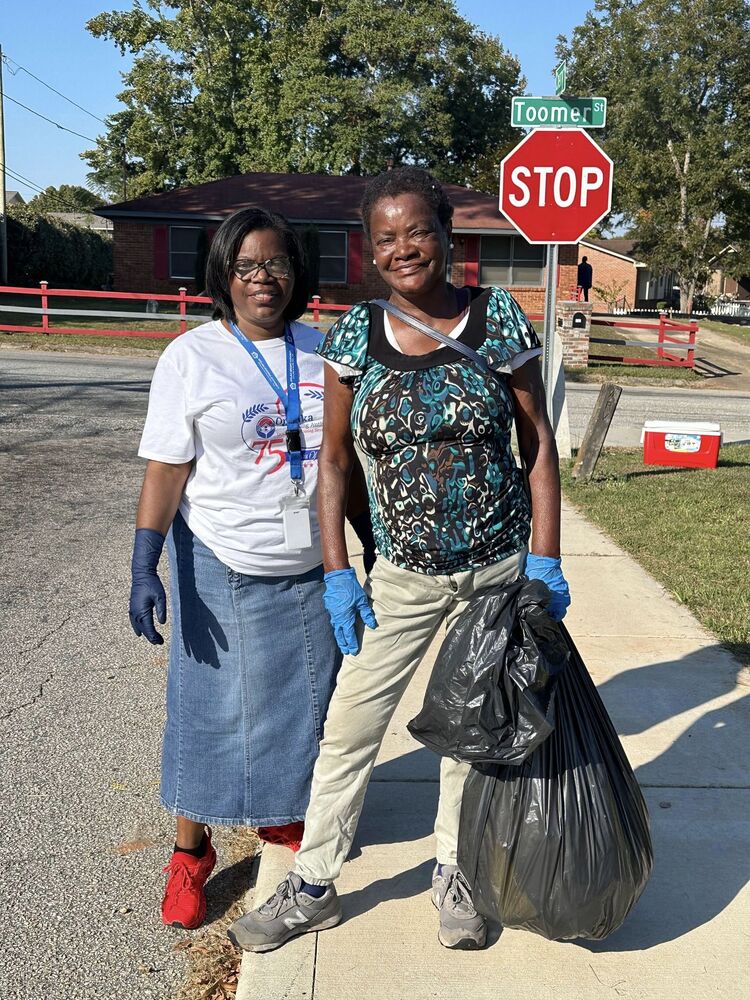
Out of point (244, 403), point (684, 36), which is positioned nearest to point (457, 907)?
point (244, 403)

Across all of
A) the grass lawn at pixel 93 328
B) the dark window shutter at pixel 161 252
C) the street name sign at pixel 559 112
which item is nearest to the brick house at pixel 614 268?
the dark window shutter at pixel 161 252

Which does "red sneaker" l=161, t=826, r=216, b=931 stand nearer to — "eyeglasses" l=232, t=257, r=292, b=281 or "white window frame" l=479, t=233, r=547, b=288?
"eyeglasses" l=232, t=257, r=292, b=281

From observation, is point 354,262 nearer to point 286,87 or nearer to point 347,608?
point 286,87

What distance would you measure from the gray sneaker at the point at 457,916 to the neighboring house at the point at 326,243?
27.2 metres

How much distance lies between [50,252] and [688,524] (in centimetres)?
3051

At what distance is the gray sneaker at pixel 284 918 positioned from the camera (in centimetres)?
271

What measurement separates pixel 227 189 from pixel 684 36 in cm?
2818

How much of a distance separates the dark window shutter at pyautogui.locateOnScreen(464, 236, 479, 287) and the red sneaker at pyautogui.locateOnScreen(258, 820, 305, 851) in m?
28.8

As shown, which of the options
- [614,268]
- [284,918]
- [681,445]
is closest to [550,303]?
[681,445]

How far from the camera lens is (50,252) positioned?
3403 centimetres

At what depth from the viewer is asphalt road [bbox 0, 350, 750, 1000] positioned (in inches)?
108

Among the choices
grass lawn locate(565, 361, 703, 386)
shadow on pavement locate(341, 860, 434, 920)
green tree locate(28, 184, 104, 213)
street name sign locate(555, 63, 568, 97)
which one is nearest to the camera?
shadow on pavement locate(341, 860, 434, 920)

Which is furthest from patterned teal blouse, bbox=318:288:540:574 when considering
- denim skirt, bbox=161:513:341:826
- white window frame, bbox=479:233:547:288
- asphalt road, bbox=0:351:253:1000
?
white window frame, bbox=479:233:547:288

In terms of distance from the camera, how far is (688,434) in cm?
979
